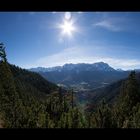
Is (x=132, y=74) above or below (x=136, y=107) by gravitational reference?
above

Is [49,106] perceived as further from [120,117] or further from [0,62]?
[0,62]

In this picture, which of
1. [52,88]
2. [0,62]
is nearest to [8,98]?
[0,62]

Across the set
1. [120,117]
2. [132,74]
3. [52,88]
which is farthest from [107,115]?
[52,88]

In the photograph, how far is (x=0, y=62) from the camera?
34.0 metres

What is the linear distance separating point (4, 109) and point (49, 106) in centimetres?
1847

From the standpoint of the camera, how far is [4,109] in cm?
3341
